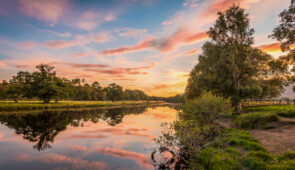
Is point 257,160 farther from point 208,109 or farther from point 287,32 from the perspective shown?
point 287,32

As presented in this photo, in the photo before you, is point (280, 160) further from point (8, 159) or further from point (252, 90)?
point (252, 90)

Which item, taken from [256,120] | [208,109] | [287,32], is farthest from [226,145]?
[287,32]

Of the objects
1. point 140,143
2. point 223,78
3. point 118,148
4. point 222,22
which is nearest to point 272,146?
point 140,143

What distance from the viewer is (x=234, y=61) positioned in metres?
25.8

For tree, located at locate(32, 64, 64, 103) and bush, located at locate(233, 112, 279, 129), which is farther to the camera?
tree, located at locate(32, 64, 64, 103)

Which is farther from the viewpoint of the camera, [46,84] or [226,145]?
[46,84]

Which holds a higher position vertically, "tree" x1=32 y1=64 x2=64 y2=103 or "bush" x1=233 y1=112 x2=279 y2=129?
"tree" x1=32 y1=64 x2=64 y2=103

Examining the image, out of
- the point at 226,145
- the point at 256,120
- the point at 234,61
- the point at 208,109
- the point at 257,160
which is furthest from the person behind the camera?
the point at 234,61

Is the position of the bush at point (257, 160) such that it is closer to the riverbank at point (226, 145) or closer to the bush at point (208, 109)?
the riverbank at point (226, 145)

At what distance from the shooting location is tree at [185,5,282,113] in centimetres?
2506

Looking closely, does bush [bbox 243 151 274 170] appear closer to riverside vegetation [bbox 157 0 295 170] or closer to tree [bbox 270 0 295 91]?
riverside vegetation [bbox 157 0 295 170]

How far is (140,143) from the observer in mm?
15523

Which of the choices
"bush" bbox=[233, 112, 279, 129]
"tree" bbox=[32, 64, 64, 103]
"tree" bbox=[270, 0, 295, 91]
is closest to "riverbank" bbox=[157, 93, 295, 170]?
"bush" bbox=[233, 112, 279, 129]

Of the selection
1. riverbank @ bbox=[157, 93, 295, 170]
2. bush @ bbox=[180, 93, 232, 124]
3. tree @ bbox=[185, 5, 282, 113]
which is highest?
tree @ bbox=[185, 5, 282, 113]
